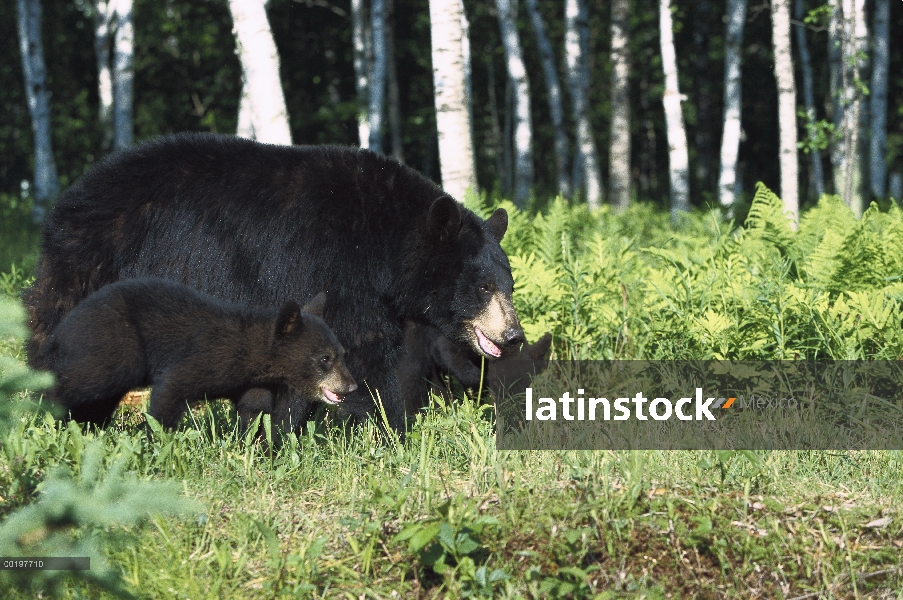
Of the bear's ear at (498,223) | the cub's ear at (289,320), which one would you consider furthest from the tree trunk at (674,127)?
the cub's ear at (289,320)

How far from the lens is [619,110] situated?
786 inches

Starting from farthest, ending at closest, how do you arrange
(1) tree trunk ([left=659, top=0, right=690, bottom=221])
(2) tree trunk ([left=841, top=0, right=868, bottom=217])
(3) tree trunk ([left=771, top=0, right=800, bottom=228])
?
1. (1) tree trunk ([left=659, top=0, right=690, bottom=221])
2. (3) tree trunk ([left=771, top=0, right=800, bottom=228])
3. (2) tree trunk ([left=841, top=0, right=868, bottom=217])

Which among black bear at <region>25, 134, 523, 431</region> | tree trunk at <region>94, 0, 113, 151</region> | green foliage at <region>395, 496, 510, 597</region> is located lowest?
green foliage at <region>395, 496, 510, 597</region>

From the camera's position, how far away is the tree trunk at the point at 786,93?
17.1 m

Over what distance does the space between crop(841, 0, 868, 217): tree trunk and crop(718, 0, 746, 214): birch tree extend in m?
1.97

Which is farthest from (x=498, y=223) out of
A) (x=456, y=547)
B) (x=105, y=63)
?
(x=105, y=63)

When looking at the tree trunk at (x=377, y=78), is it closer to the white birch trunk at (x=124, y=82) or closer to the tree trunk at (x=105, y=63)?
the white birch trunk at (x=124, y=82)

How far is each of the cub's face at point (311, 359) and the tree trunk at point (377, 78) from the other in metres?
17.2

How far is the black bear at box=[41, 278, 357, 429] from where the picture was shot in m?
4.60

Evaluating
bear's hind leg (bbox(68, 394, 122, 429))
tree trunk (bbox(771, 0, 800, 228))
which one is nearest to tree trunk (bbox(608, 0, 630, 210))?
tree trunk (bbox(771, 0, 800, 228))

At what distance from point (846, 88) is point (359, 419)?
12.3 m

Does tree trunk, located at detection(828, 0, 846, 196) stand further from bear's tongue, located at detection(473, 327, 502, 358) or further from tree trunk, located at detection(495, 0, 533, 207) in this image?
bear's tongue, located at detection(473, 327, 502, 358)

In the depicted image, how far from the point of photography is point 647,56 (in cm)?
3859

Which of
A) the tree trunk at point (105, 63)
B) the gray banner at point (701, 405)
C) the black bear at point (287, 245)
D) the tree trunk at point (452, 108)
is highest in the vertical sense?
the tree trunk at point (105, 63)
